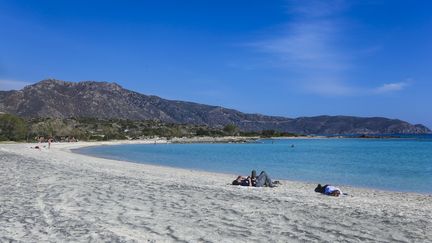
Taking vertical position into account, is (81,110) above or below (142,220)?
above

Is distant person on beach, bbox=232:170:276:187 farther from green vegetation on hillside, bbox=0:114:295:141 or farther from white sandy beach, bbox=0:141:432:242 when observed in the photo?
green vegetation on hillside, bbox=0:114:295:141

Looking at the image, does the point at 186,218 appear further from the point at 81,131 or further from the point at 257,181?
the point at 81,131

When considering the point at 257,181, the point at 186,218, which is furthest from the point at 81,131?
the point at 186,218

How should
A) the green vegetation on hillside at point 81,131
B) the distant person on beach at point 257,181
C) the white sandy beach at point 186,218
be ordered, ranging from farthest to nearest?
the green vegetation on hillside at point 81,131
the distant person on beach at point 257,181
the white sandy beach at point 186,218

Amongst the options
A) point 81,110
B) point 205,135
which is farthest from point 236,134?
point 81,110

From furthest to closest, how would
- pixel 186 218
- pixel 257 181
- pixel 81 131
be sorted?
pixel 81 131 → pixel 257 181 → pixel 186 218

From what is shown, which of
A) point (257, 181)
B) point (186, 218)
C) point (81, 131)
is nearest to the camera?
point (186, 218)

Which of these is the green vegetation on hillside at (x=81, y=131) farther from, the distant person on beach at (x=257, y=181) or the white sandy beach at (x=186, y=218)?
the white sandy beach at (x=186, y=218)

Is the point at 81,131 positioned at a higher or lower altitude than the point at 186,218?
higher

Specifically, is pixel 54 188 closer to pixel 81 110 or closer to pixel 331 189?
pixel 331 189

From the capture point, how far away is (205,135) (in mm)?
138375

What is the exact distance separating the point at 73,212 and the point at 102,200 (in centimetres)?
182

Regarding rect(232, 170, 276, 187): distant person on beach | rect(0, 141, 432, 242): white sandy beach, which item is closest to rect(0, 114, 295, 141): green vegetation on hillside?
rect(232, 170, 276, 187): distant person on beach

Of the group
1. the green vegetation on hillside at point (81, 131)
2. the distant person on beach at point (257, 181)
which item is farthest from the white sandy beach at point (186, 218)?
the green vegetation on hillside at point (81, 131)
